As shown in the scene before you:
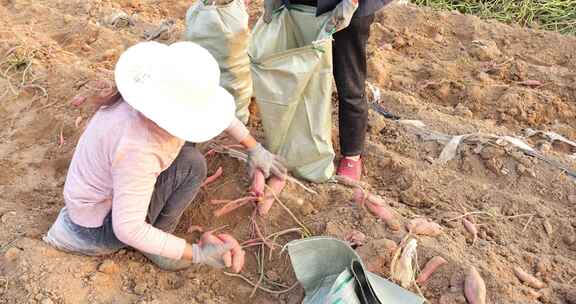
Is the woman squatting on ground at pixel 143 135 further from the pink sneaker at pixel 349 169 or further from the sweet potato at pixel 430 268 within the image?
the pink sneaker at pixel 349 169

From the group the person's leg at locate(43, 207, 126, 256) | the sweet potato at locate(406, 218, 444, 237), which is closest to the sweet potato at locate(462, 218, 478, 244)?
the sweet potato at locate(406, 218, 444, 237)

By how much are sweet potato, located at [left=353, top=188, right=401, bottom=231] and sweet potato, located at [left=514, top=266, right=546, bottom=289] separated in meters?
0.50

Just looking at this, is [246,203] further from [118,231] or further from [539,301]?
[539,301]

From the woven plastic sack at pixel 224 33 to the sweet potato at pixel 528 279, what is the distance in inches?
64.1

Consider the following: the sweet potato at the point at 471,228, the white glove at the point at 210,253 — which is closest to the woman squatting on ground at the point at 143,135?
the white glove at the point at 210,253

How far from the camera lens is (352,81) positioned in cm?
248

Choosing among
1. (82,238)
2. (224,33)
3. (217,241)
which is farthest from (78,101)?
(217,241)

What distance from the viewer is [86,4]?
442cm

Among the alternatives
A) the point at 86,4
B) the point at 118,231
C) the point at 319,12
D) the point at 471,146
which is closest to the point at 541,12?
the point at 471,146

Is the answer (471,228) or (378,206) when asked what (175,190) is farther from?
(471,228)

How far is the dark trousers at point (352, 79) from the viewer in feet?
7.70

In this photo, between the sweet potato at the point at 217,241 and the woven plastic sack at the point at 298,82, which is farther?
the woven plastic sack at the point at 298,82

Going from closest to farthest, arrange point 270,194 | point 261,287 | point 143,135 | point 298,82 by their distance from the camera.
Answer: point 143,135
point 261,287
point 298,82
point 270,194

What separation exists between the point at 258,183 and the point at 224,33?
806 millimetres
